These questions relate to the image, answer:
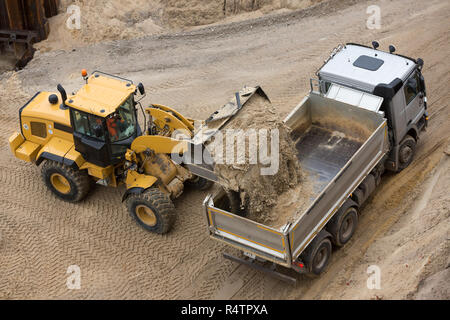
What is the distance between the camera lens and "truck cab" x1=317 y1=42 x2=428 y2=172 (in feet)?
39.5

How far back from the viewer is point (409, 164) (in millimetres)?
13141

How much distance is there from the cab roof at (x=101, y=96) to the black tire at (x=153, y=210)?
1.72 meters

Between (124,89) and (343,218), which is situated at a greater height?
(124,89)

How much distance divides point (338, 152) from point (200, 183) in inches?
114

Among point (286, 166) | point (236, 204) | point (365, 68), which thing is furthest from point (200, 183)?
point (365, 68)

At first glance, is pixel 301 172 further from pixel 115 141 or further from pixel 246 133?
pixel 115 141

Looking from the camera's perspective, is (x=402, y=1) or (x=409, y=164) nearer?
(x=409, y=164)

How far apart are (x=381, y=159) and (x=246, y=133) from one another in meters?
3.03

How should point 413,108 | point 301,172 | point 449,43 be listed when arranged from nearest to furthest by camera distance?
point 301,172 < point 413,108 < point 449,43

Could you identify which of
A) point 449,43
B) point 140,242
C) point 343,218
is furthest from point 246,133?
point 449,43

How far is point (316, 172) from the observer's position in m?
11.8

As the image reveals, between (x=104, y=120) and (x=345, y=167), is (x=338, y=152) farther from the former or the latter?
(x=104, y=120)

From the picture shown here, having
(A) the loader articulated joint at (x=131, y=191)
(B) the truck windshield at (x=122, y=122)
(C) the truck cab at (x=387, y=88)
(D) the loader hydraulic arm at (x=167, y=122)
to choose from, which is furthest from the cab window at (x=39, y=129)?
(C) the truck cab at (x=387, y=88)

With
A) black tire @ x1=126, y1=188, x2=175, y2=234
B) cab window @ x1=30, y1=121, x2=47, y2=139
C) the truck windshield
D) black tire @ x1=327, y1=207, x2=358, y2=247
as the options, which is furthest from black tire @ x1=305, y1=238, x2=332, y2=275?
cab window @ x1=30, y1=121, x2=47, y2=139
